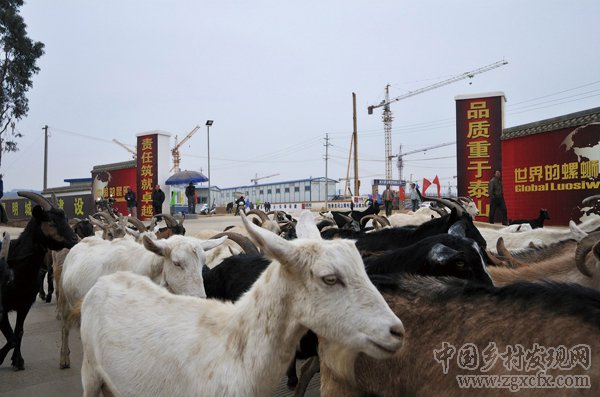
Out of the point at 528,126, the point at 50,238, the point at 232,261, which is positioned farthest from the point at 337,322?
the point at 528,126

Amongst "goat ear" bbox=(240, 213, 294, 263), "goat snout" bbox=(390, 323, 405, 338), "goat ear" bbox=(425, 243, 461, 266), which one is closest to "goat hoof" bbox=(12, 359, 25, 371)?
"goat ear" bbox=(240, 213, 294, 263)

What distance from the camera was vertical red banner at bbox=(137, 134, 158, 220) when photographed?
22516 mm

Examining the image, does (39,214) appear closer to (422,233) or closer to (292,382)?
(292,382)

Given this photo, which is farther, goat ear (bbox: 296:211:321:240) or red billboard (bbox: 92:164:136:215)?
red billboard (bbox: 92:164:136:215)

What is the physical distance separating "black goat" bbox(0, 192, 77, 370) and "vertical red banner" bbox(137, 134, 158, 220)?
17.7 m

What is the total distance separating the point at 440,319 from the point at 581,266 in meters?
1.58

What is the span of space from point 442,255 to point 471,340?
1044 mm

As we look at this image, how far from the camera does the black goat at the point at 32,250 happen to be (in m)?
4.87

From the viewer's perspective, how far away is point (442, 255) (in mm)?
2812

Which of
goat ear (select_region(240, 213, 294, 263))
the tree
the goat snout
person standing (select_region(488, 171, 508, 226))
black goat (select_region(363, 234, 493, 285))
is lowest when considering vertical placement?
the goat snout

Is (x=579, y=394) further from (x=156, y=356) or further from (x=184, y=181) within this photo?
(x=184, y=181)

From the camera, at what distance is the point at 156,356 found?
2131mm
